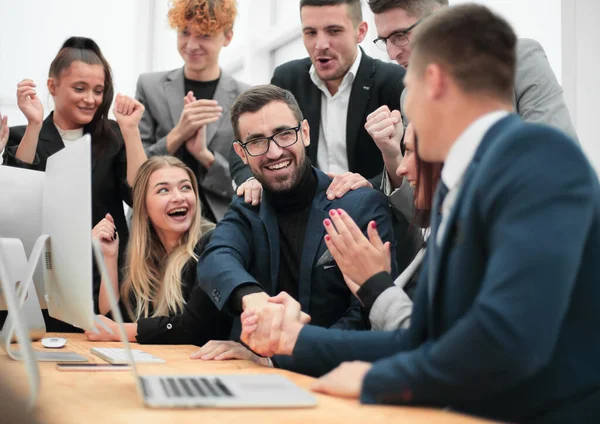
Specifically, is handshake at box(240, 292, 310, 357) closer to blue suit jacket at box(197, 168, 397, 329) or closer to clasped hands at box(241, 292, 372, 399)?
clasped hands at box(241, 292, 372, 399)

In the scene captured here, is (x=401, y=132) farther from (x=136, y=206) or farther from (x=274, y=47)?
(x=274, y=47)

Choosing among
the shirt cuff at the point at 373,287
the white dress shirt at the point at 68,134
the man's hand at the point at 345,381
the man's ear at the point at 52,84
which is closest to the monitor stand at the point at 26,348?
the man's hand at the point at 345,381

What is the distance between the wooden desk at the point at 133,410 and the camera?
39.8 inches

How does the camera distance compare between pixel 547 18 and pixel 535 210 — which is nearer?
pixel 535 210

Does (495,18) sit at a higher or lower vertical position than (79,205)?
higher

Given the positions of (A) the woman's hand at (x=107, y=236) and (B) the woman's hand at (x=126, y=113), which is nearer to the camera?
(A) the woman's hand at (x=107, y=236)

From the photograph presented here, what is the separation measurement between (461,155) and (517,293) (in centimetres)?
29

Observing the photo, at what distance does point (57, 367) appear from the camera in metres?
1.67

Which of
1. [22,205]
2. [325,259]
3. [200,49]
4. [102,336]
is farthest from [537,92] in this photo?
[200,49]

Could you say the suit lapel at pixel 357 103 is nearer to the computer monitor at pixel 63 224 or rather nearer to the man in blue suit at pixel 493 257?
the computer monitor at pixel 63 224

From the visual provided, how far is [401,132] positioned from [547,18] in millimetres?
927

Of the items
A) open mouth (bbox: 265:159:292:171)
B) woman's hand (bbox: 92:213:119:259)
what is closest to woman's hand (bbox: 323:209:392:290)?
open mouth (bbox: 265:159:292:171)

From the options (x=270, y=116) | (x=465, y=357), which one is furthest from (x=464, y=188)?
(x=270, y=116)

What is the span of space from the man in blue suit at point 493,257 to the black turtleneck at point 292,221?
1.10m
